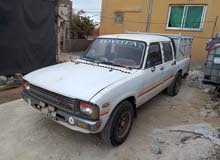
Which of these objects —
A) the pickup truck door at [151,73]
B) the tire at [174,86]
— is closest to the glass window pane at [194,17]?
the tire at [174,86]

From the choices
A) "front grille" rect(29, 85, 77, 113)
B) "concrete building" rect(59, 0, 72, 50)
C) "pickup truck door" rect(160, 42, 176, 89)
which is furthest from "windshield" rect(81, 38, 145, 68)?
"concrete building" rect(59, 0, 72, 50)

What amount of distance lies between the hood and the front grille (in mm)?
71

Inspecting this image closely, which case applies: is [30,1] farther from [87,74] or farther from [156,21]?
[156,21]

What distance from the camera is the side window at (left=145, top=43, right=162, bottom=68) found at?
140 inches

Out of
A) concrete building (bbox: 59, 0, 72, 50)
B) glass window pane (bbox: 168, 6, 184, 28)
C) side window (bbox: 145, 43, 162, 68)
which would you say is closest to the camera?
side window (bbox: 145, 43, 162, 68)

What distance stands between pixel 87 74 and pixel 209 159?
2.37 m

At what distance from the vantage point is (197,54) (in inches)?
382

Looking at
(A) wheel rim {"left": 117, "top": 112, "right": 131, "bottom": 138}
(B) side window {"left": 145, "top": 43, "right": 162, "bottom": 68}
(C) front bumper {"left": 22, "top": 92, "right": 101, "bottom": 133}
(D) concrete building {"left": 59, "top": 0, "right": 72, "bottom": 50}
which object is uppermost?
(D) concrete building {"left": 59, "top": 0, "right": 72, "bottom": 50}

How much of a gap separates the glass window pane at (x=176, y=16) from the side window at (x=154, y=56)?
22.6ft

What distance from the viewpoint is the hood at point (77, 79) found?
244cm

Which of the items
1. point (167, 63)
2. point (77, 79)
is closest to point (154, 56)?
point (167, 63)

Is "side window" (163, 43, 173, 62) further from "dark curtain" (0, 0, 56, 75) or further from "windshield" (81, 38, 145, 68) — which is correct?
"dark curtain" (0, 0, 56, 75)

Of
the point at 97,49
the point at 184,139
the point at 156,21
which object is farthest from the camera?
the point at 156,21

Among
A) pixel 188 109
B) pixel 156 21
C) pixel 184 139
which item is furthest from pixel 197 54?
pixel 184 139
